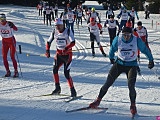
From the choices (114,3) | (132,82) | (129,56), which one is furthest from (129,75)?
(114,3)

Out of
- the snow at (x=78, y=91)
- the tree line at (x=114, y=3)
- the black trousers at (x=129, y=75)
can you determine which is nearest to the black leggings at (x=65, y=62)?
the snow at (x=78, y=91)

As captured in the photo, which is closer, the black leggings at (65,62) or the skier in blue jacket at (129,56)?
the skier in blue jacket at (129,56)

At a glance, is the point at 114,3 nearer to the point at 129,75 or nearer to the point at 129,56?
the point at 129,56

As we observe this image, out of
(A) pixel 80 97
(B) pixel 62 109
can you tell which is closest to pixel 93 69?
(A) pixel 80 97

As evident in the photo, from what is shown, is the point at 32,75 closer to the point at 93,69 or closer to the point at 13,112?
the point at 93,69

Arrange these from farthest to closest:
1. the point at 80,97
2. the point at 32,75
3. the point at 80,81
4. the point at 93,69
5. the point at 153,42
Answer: the point at 153,42 → the point at 93,69 → the point at 32,75 → the point at 80,81 → the point at 80,97

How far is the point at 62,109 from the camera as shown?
8.20 meters

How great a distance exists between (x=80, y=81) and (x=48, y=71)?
210cm

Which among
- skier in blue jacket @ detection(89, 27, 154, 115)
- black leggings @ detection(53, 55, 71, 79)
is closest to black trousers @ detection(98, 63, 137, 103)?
skier in blue jacket @ detection(89, 27, 154, 115)

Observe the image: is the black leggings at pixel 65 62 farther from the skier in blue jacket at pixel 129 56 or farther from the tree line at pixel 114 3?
the tree line at pixel 114 3

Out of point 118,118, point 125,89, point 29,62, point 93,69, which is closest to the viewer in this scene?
point 118,118

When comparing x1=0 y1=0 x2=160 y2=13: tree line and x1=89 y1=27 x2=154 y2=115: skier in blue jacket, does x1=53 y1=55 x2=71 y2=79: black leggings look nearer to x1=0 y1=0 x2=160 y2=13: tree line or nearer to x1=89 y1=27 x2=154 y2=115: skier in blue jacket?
x1=89 y1=27 x2=154 y2=115: skier in blue jacket

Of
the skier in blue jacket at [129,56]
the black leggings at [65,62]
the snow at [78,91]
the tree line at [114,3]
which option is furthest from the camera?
the tree line at [114,3]

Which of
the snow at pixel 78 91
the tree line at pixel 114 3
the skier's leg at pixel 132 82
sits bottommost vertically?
the snow at pixel 78 91
